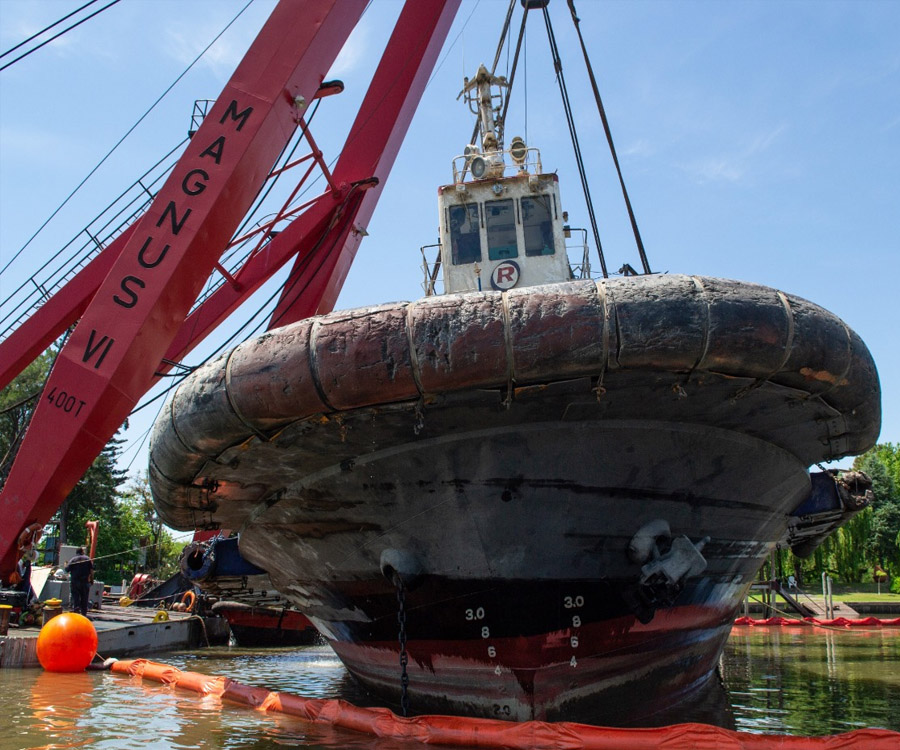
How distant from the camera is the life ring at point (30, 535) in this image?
956cm

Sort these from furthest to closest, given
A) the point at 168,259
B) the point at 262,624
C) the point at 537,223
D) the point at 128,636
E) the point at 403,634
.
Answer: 1. the point at 262,624
2. the point at 128,636
3. the point at 168,259
4. the point at 537,223
5. the point at 403,634

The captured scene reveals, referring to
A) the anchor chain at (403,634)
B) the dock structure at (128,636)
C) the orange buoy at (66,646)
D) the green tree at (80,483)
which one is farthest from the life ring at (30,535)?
the green tree at (80,483)

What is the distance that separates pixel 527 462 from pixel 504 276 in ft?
12.8

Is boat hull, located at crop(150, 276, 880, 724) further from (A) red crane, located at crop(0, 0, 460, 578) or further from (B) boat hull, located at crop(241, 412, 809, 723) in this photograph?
(A) red crane, located at crop(0, 0, 460, 578)

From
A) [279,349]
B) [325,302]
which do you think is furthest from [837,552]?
[279,349]

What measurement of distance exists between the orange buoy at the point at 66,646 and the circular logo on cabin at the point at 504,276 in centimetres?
609

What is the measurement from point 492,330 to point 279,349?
1123mm

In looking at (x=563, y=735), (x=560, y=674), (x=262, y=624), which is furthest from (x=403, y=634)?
(x=262, y=624)

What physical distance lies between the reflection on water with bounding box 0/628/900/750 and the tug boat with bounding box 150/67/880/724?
2.49 feet

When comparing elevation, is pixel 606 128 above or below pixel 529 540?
above

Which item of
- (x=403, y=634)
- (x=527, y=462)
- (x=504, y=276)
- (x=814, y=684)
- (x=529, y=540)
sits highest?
(x=504, y=276)

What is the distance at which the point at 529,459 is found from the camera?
4.23 meters

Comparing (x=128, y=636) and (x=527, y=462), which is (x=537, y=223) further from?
(x=128, y=636)

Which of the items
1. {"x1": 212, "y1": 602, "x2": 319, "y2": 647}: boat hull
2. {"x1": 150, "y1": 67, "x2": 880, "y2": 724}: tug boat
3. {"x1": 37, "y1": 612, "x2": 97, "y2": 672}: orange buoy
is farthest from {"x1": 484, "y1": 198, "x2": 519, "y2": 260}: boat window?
{"x1": 212, "y1": 602, "x2": 319, "y2": 647}: boat hull
